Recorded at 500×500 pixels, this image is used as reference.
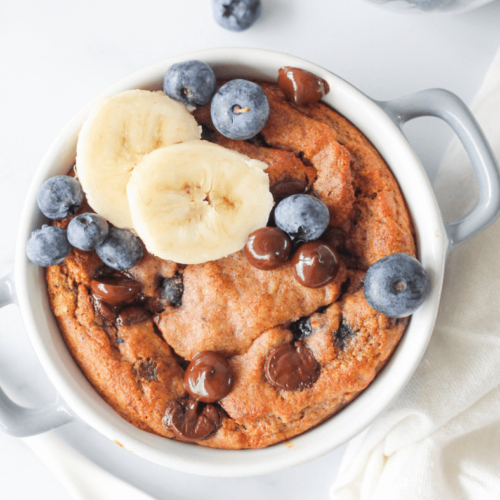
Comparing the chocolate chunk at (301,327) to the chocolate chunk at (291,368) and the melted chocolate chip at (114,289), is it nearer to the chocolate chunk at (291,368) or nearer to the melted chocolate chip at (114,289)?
the chocolate chunk at (291,368)

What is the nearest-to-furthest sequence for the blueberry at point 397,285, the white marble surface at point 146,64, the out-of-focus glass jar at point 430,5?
the blueberry at point 397,285, the out-of-focus glass jar at point 430,5, the white marble surface at point 146,64

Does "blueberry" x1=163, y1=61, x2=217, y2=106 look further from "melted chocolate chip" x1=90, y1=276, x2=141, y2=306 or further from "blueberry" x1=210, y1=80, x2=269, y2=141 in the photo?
"melted chocolate chip" x1=90, y1=276, x2=141, y2=306

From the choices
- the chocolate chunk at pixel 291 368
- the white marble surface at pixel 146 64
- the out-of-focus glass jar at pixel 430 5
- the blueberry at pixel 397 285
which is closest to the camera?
the blueberry at pixel 397 285

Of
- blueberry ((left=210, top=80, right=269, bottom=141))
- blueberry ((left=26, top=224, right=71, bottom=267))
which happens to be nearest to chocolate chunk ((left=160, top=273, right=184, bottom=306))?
blueberry ((left=26, top=224, right=71, bottom=267))

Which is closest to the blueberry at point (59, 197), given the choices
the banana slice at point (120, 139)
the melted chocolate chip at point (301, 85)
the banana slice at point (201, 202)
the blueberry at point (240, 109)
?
the banana slice at point (120, 139)

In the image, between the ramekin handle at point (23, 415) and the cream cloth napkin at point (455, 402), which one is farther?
the cream cloth napkin at point (455, 402)

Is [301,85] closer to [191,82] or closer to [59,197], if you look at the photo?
[191,82]
